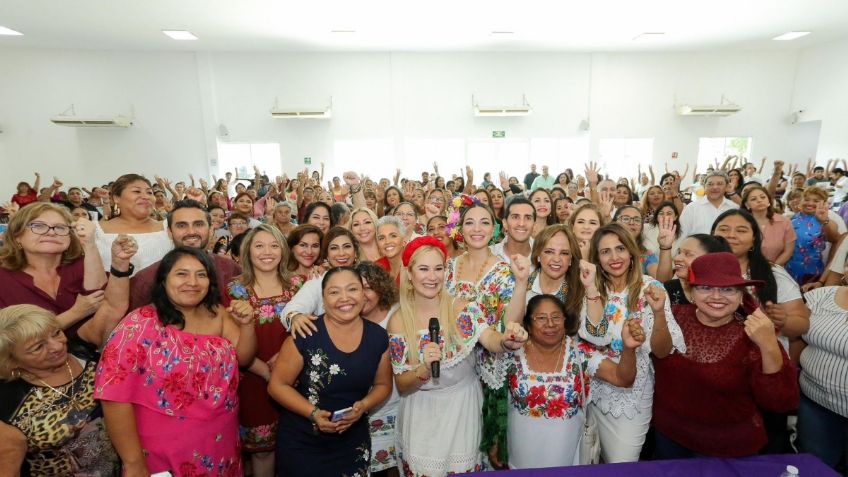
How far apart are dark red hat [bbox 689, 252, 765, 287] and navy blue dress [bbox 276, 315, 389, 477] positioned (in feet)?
5.07

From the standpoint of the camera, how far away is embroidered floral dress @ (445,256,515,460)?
87.4 inches

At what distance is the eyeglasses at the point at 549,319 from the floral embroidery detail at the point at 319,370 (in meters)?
1.04

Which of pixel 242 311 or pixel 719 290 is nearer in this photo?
pixel 719 290

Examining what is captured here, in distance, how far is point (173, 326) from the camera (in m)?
1.89

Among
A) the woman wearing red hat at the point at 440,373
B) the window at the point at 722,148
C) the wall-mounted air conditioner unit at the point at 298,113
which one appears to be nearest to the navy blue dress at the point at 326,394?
the woman wearing red hat at the point at 440,373

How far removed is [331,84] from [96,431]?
12456 mm

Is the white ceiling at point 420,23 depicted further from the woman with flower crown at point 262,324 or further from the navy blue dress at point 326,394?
the navy blue dress at point 326,394

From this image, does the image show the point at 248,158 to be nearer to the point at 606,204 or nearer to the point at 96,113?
the point at 96,113

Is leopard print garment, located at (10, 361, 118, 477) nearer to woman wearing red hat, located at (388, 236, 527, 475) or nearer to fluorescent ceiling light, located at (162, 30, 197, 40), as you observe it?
woman wearing red hat, located at (388, 236, 527, 475)

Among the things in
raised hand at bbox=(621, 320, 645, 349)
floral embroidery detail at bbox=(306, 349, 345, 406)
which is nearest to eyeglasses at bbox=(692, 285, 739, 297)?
raised hand at bbox=(621, 320, 645, 349)

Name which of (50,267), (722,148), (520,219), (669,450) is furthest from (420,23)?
(722,148)

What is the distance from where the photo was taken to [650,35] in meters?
10.9

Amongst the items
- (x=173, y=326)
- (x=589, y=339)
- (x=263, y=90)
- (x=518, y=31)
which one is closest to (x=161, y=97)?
(x=263, y=90)

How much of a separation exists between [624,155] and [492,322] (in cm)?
1338
